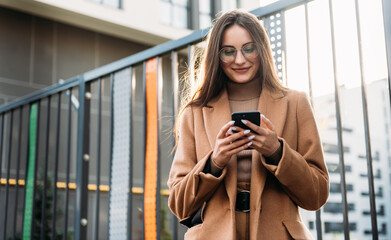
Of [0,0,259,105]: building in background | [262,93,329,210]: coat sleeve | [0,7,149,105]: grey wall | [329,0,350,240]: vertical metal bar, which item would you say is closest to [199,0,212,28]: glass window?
[0,0,259,105]: building in background

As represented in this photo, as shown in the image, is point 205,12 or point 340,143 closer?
point 340,143

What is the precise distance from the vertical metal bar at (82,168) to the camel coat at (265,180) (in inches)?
82.1

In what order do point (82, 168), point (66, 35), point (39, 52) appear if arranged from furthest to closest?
point (66, 35) < point (39, 52) < point (82, 168)

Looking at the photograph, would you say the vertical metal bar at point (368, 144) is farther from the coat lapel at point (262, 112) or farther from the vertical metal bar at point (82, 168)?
the vertical metal bar at point (82, 168)

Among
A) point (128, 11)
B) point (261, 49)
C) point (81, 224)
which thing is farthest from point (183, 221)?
point (128, 11)

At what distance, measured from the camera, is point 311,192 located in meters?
1.86

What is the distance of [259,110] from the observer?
6.61 ft

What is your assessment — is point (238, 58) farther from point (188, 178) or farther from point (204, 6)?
point (204, 6)

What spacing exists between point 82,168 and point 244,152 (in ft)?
7.66

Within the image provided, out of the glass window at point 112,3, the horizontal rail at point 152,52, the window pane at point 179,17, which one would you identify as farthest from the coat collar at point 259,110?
the window pane at point 179,17

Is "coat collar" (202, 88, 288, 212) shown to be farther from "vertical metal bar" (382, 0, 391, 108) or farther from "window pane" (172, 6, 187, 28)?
"window pane" (172, 6, 187, 28)

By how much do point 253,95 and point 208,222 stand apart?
0.55 m

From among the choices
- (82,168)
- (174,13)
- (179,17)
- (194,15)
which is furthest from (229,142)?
(194,15)

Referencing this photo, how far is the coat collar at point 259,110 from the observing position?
1.89 meters
